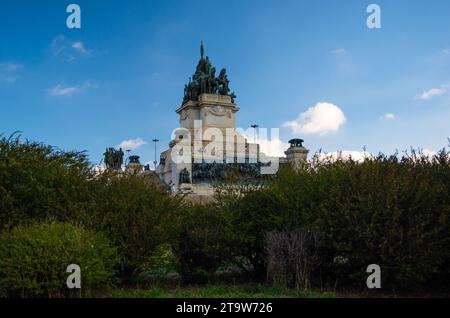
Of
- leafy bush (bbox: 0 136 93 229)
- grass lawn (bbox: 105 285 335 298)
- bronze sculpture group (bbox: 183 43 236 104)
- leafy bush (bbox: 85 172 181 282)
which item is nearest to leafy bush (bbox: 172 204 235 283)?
leafy bush (bbox: 85 172 181 282)

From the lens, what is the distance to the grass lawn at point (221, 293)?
1120 cm

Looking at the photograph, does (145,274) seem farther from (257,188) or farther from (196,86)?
(196,86)

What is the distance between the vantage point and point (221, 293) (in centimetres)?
1163

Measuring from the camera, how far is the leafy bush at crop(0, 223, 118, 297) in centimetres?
1016

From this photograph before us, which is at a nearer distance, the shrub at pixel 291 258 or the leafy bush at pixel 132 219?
the shrub at pixel 291 258

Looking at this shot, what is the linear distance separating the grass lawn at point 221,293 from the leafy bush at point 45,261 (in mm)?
915

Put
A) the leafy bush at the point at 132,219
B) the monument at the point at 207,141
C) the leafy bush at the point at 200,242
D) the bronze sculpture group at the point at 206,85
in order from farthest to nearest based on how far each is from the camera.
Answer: the bronze sculpture group at the point at 206,85
the monument at the point at 207,141
the leafy bush at the point at 200,242
the leafy bush at the point at 132,219

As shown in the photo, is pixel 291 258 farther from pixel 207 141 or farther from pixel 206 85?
pixel 206 85

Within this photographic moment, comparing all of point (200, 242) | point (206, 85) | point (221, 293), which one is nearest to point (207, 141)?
point (206, 85)

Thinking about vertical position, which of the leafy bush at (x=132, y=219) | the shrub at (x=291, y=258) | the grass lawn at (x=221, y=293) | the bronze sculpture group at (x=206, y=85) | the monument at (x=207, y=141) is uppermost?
the bronze sculpture group at (x=206, y=85)

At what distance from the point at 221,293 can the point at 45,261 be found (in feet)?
12.6

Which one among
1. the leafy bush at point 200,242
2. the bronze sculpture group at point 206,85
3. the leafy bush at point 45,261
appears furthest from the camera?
the bronze sculpture group at point 206,85

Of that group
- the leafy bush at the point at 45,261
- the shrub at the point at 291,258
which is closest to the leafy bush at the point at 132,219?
the leafy bush at the point at 45,261

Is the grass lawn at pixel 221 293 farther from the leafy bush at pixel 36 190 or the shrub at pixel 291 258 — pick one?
the leafy bush at pixel 36 190
